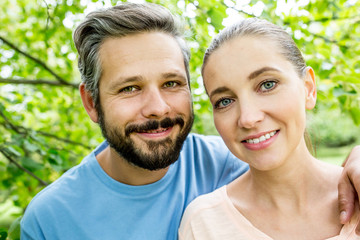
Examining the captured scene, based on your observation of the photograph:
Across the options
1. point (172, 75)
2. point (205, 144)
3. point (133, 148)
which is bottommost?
point (205, 144)

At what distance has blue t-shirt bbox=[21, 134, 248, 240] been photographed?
1868 mm

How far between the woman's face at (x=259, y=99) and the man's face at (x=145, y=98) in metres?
0.43

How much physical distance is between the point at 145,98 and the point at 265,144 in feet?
2.37

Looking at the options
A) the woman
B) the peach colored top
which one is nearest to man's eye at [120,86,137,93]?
the woman

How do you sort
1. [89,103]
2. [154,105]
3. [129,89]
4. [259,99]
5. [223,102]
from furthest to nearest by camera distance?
A: [89,103], [129,89], [154,105], [223,102], [259,99]

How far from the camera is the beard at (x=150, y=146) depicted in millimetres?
1938

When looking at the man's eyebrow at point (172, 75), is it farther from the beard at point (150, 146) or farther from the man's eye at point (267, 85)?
the man's eye at point (267, 85)

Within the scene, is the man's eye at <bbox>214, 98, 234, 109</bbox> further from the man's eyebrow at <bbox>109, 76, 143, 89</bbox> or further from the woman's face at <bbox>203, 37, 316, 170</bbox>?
the man's eyebrow at <bbox>109, 76, 143, 89</bbox>

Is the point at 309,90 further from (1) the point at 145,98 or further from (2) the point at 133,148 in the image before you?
(2) the point at 133,148

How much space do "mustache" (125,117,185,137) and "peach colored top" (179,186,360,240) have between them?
44 cm

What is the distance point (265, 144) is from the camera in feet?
4.93

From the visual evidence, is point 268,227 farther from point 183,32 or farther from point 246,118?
point 183,32

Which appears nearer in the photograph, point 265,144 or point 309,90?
point 265,144

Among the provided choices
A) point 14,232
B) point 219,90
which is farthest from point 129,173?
point 219,90
